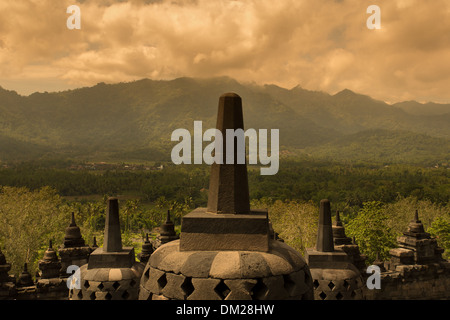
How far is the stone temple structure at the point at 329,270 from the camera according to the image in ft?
35.3

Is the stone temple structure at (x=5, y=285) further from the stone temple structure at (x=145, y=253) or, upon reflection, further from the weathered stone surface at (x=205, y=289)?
the weathered stone surface at (x=205, y=289)

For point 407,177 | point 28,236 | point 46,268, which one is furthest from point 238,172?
point 407,177

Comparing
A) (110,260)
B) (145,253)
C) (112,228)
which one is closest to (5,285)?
(145,253)

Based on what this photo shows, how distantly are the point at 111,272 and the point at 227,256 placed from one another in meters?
4.75

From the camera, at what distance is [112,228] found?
994 cm

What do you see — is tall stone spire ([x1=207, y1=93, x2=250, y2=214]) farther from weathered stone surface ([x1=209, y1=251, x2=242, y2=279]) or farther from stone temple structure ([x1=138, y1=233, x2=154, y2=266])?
stone temple structure ([x1=138, y1=233, x2=154, y2=266])

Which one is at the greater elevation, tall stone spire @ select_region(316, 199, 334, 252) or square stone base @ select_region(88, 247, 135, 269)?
tall stone spire @ select_region(316, 199, 334, 252)

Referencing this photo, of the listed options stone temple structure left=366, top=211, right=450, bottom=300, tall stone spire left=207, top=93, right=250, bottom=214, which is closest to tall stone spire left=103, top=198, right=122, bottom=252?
tall stone spire left=207, top=93, right=250, bottom=214

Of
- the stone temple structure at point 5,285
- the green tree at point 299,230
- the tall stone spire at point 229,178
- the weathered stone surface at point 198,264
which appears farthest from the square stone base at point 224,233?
the green tree at point 299,230

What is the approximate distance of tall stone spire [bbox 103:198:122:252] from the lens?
9867 millimetres

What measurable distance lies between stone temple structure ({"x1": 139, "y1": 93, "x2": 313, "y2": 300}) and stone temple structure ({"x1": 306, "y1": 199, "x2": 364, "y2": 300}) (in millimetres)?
4014

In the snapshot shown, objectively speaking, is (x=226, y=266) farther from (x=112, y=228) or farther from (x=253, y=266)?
(x=112, y=228)
